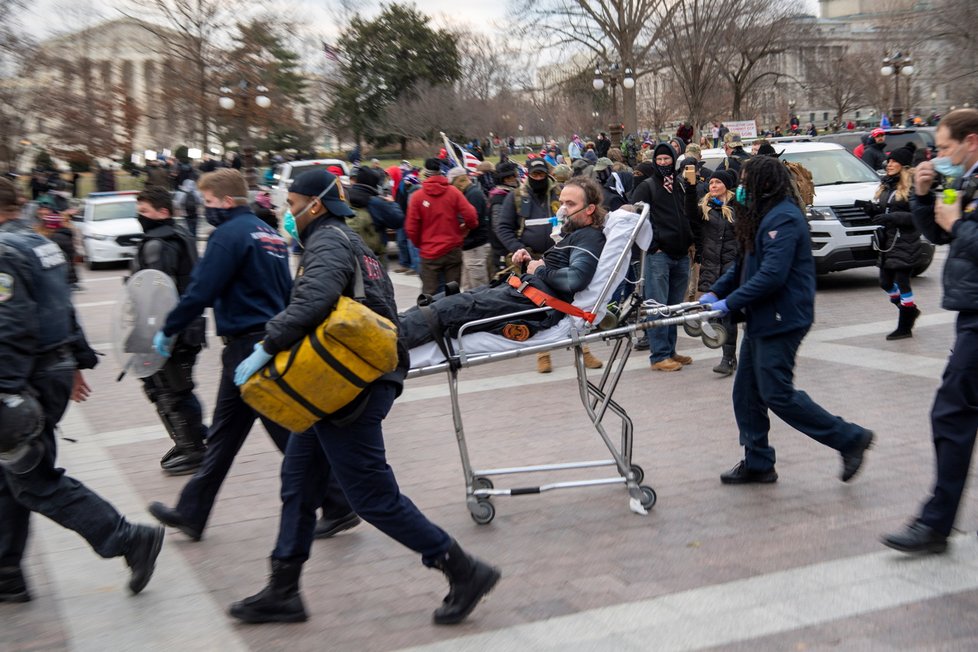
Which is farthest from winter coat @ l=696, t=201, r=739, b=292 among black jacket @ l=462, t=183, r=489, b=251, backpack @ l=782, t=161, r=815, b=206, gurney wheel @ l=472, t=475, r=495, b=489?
gurney wheel @ l=472, t=475, r=495, b=489

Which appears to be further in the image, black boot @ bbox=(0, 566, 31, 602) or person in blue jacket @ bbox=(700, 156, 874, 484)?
person in blue jacket @ bbox=(700, 156, 874, 484)

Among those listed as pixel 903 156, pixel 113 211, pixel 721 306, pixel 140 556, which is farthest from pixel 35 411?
pixel 113 211

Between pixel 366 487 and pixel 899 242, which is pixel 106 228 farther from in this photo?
pixel 366 487

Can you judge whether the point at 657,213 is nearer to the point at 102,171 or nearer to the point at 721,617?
the point at 721,617

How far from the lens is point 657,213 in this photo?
31.5 ft

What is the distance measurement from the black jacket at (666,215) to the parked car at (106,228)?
15.3 m

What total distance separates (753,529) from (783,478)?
941 mm

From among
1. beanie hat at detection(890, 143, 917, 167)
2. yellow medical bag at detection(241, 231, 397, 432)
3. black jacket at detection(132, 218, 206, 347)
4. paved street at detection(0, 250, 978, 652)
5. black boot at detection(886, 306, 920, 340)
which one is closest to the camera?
yellow medical bag at detection(241, 231, 397, 432)

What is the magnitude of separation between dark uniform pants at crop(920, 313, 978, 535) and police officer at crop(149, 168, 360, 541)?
125 inches

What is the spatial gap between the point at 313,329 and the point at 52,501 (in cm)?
161

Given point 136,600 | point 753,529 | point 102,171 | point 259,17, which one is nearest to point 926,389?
point 753,529

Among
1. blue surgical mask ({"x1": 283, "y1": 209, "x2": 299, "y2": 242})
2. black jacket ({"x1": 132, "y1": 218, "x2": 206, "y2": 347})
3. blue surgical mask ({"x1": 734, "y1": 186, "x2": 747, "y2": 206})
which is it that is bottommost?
black jacket ({"x1": 132, "y1": 218, "x2": 206, "y2": 347})

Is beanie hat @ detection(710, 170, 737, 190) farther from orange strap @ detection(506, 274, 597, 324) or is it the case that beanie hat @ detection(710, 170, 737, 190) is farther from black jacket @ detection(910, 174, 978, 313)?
black jacket @ detection(910, 174, 978, 313)

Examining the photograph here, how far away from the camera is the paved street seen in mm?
4355
